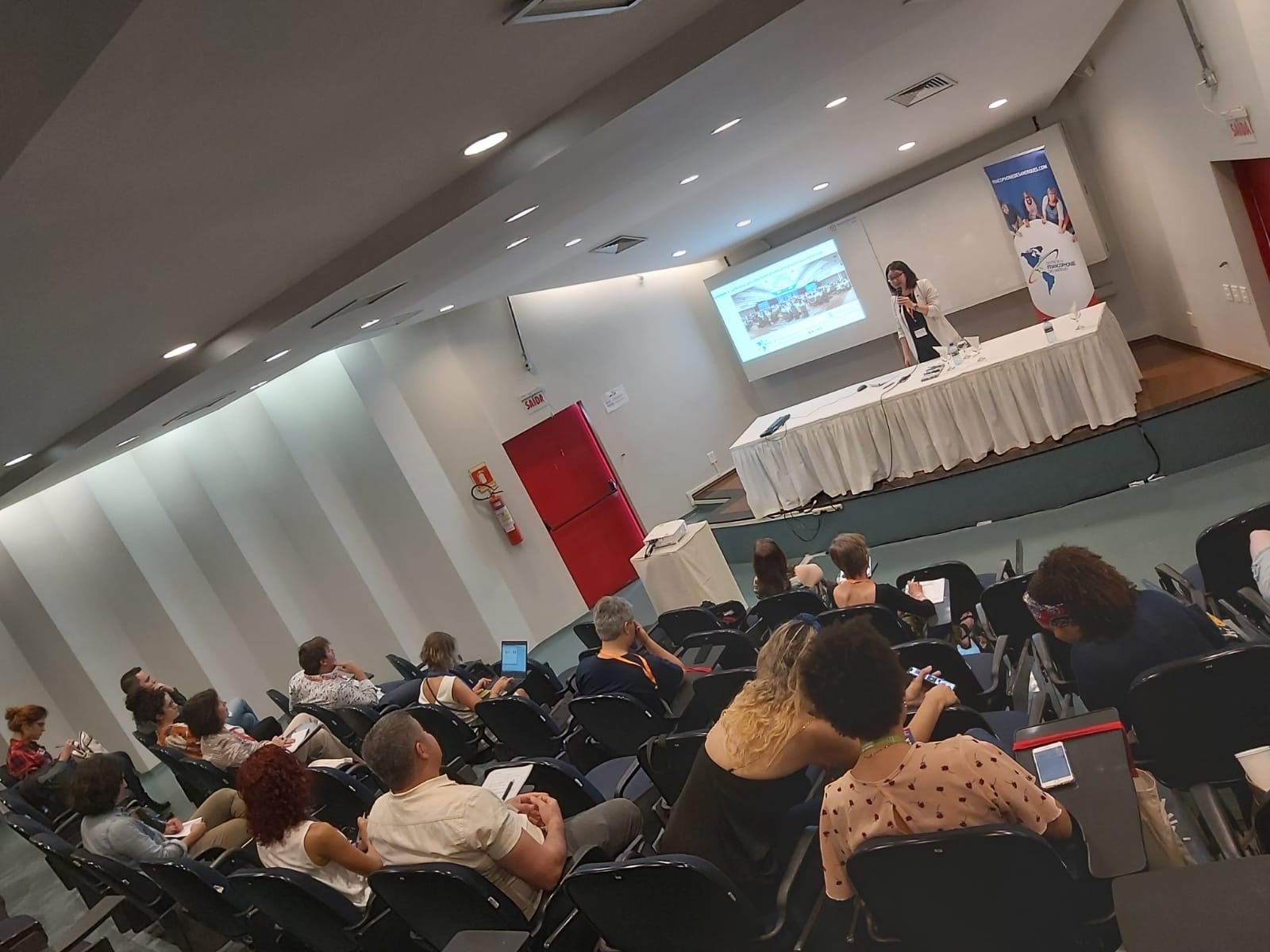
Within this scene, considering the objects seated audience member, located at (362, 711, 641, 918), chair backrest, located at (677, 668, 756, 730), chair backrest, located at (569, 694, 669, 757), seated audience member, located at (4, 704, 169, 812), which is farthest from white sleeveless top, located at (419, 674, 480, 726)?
seated audience member, located at (4, 704, 169, 812)

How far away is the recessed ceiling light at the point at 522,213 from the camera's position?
4472 mm

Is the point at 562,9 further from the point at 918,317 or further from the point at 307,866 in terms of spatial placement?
the point at 918,317

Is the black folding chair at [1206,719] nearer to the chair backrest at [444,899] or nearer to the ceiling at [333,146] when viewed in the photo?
the chair backrest at [444,899]

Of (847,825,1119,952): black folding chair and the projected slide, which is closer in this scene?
(847,825,1119,952): black folding chair

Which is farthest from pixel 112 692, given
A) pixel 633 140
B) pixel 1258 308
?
pixel 1258 308

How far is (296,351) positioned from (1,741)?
21.7 feet

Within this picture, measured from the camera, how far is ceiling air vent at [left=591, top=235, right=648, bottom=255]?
829 cm

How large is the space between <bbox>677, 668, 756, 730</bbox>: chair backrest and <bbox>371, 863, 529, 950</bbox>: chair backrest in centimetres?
121

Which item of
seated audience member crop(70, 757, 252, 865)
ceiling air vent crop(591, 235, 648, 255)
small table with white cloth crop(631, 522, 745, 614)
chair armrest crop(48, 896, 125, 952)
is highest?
ceiling air vent crop(591, 235, 648, 255)

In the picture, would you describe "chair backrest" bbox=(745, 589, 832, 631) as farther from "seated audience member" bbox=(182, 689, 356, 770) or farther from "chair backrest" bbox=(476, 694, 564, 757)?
"seated audience member" bbox=(182, 689, 356, 770)

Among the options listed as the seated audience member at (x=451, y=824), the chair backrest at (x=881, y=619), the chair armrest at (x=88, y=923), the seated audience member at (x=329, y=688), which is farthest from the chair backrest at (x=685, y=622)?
the chair armrest at (x=88, y=923)

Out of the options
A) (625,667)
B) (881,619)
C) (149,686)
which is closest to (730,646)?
(625,667)

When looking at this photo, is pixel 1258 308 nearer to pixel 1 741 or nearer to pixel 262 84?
pixel 262 84

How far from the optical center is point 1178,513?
5762 mm
